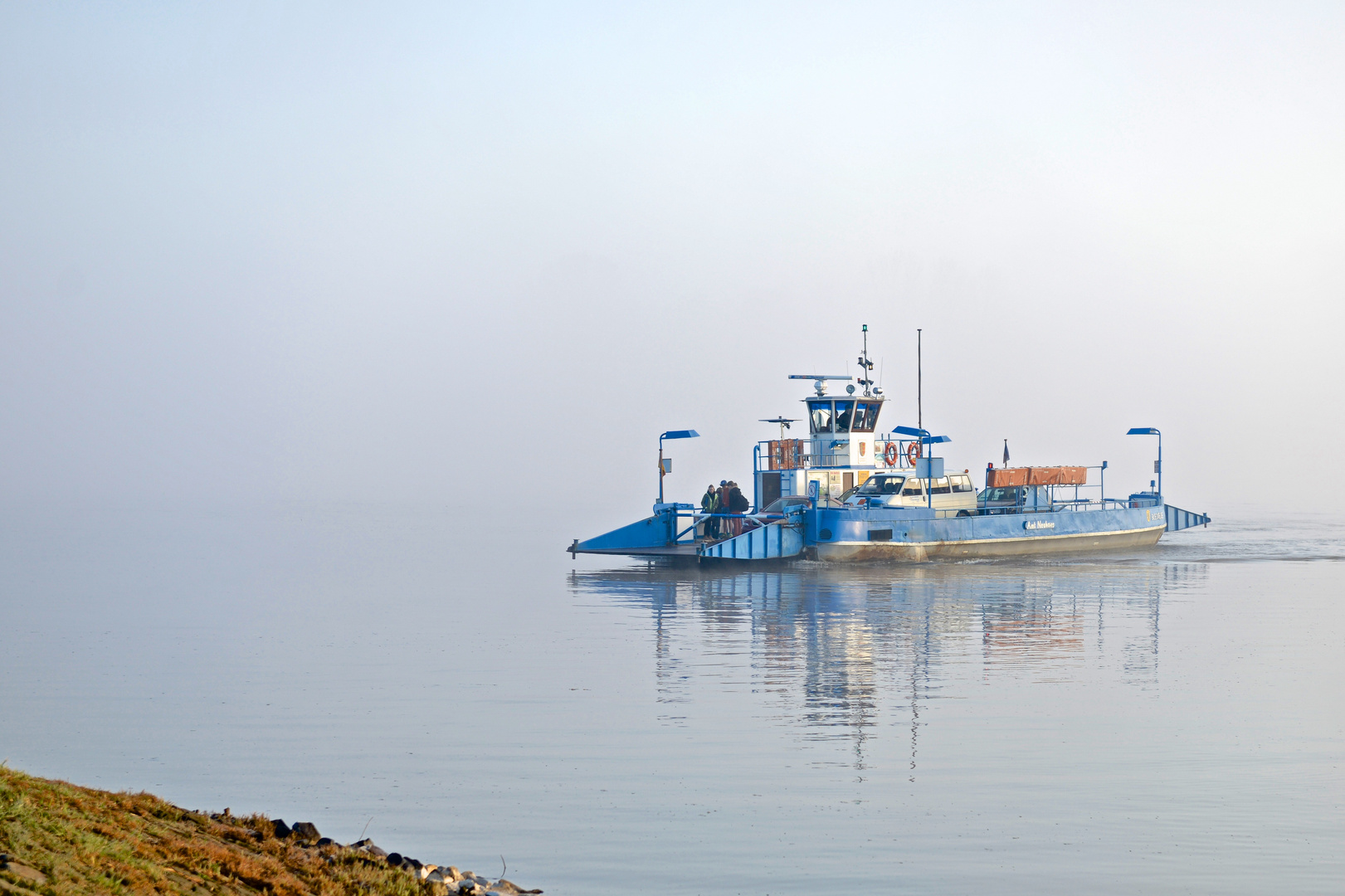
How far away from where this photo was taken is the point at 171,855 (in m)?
8.23

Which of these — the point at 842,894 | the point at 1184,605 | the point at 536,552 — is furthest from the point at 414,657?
the point at 536,552

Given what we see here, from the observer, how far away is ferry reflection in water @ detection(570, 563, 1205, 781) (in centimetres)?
1827

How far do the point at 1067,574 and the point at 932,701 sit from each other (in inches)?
1035

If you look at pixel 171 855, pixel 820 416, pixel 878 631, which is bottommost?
pixel 878 631

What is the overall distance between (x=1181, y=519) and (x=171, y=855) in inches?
2297

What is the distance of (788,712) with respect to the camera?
1686 cm

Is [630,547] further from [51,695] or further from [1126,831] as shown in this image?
[1126,831]

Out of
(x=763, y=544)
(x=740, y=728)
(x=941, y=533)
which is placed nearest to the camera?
(x=740, y=728)

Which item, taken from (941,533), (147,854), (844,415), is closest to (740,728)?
(147,854)

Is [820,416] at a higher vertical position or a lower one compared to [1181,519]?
higher

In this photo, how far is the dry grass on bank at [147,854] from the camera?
23.8 feet

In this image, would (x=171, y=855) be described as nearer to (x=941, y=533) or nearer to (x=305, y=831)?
(x=305, y=831)

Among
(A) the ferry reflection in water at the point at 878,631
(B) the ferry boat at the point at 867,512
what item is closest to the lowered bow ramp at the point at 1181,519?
(B) the ferry boat at the point at 867,512

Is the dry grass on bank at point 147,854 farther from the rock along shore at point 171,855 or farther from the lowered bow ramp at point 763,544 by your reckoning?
the lowered bow ramp at point 763,544
